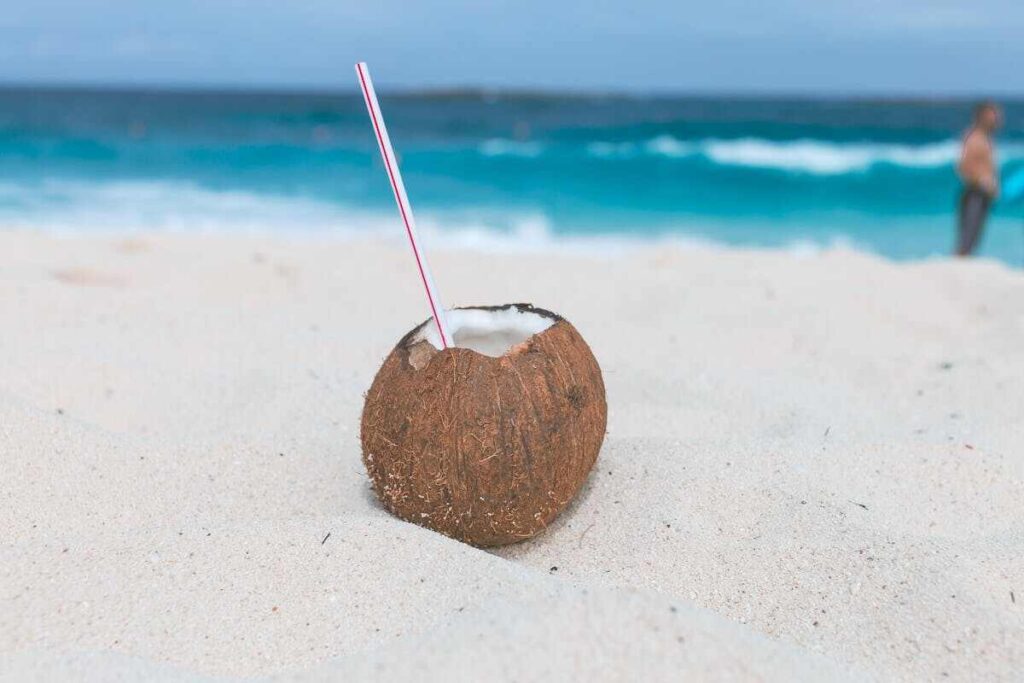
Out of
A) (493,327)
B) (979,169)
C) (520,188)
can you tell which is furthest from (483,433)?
(520,188)

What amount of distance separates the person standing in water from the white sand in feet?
9.41

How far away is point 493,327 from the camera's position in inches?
111

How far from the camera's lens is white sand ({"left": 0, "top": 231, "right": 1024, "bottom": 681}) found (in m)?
2.08

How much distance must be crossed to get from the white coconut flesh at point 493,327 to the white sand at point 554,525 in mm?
534

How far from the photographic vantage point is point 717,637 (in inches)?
77.1

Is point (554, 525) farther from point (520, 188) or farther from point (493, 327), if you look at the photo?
point (520, 188)

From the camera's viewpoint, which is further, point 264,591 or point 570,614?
point 264,591

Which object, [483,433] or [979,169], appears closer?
[483,433]

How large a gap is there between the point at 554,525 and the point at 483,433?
494mm

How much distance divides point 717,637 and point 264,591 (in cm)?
110

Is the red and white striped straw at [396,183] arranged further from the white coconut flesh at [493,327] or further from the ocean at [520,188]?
the ocean at [520,188]

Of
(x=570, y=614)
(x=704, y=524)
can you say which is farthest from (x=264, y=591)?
(x=704, y=524)

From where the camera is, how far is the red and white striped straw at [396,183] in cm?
240

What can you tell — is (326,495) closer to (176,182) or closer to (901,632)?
(901,632)
